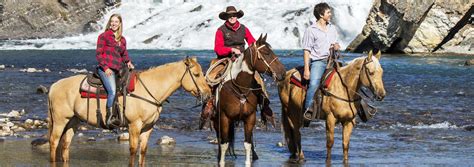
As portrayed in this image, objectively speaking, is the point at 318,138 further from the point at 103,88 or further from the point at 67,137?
the point at 103,88

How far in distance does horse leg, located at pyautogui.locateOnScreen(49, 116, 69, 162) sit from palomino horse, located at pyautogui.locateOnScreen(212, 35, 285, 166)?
2282 millimetres

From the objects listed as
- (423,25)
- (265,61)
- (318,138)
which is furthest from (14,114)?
(423,25)

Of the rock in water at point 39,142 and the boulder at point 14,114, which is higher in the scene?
the rock in water at point 39,142

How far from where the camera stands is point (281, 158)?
636 inches

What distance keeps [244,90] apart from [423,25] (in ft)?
167

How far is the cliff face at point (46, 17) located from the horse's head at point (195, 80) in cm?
8643

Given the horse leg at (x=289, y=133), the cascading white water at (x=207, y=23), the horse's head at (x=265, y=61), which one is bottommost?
the cascading white water at (x=207, y=23)

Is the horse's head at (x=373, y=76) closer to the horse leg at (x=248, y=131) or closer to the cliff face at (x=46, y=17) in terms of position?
the horse leg at (x=248, y=131)

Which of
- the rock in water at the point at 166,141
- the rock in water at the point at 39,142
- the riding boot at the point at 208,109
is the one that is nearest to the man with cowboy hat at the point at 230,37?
the riding boot at the point at 208,109

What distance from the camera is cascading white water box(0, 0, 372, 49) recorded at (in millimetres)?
82188

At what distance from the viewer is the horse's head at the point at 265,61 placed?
1379 cm

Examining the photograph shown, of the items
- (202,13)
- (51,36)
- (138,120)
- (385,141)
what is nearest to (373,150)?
(385,141)

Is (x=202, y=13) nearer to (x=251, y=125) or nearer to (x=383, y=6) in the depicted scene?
(x=383, y=6)

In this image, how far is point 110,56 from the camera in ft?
45.7
